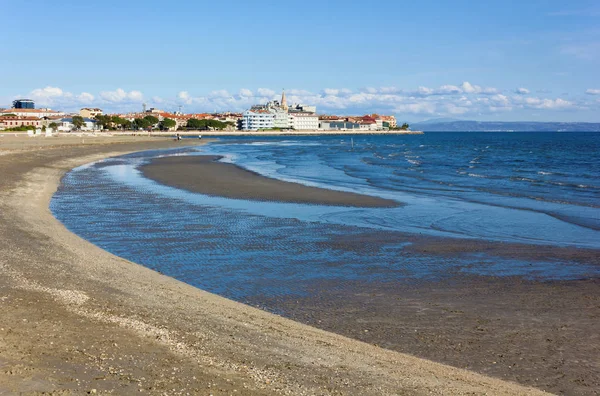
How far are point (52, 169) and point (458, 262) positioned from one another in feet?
117

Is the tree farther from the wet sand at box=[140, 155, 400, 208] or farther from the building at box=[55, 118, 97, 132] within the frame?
the wet sand at box=[140, 155, 400, 208]

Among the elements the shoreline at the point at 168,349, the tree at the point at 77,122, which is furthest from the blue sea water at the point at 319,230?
the tree at the point at 77,122

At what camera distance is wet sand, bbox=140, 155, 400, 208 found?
92.4ft

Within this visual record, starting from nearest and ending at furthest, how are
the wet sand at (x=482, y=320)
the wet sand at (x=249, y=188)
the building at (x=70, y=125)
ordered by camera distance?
the wet sand at (x=482, y=320) < the wet sand at (x=249, y=188) < the building at (x=70, y=125)

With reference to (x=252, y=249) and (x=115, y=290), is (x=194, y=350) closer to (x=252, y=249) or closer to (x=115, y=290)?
(x=115, y=290)

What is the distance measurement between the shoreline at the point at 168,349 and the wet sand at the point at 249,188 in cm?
1606

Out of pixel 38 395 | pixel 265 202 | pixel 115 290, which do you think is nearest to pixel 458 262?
pixel 115 290

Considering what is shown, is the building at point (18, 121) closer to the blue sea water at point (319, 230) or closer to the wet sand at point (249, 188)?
the wet sand at point (249, 188)

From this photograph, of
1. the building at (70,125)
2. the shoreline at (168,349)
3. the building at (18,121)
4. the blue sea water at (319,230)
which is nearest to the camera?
the shoreline at (168,349)

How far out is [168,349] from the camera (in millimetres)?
7898

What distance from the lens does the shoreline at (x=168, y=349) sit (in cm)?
682

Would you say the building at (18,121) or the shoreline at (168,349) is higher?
the building at (18,121)

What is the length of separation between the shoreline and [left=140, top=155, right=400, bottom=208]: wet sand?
16060 mm

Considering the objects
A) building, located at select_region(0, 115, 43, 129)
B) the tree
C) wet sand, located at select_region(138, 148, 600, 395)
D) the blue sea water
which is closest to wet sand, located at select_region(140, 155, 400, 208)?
the blue sea water
